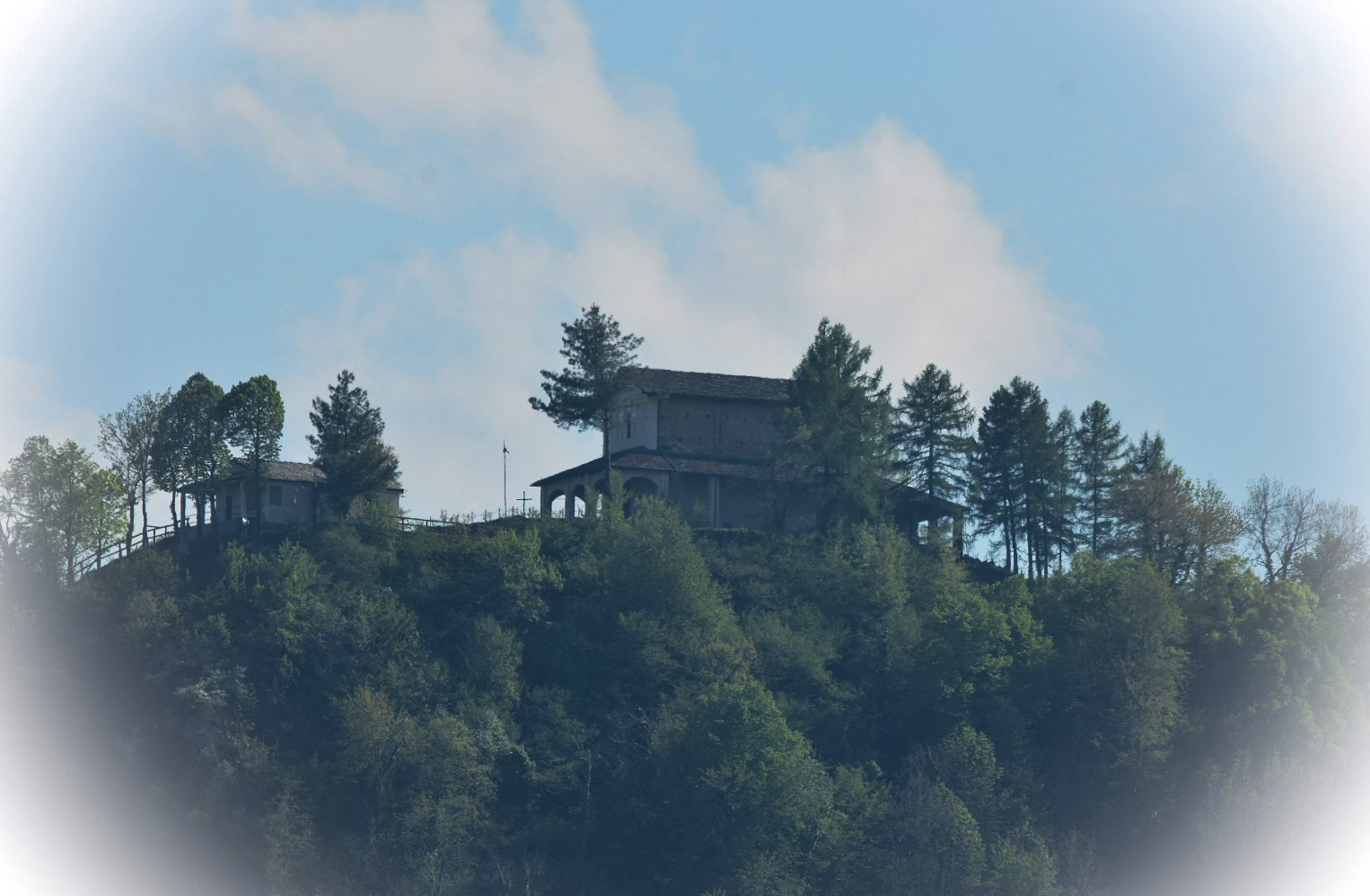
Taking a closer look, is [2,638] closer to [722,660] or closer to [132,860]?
[132,860]

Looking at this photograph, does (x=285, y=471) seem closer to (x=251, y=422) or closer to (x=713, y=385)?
(x=251, y=422)

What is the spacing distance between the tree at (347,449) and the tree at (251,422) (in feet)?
7.05

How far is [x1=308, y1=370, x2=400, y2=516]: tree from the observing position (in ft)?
230

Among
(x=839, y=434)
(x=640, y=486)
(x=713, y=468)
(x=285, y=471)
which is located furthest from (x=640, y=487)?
(x=285, y=471)

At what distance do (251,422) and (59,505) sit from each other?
33.9 feet

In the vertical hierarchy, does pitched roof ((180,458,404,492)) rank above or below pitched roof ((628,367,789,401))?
below

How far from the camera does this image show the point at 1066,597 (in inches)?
2621

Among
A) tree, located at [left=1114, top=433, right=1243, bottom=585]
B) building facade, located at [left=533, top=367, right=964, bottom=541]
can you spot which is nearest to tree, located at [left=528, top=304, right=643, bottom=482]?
building facade, located at [left=533, top=367, right=964, bottom=541]

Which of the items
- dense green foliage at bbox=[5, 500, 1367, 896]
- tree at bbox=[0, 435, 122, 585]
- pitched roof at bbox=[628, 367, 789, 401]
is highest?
pitched roof at bbox=[628, 367, 789, 401]

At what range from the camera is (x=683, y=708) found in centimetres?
6053

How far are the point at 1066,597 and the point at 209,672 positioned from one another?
1348 inches

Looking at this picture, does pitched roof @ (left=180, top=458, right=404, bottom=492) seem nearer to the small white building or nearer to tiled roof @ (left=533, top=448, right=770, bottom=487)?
the small white building

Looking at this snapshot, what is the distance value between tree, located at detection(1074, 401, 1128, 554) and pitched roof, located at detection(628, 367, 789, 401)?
14.0 m

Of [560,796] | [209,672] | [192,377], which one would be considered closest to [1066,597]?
[560,796]
